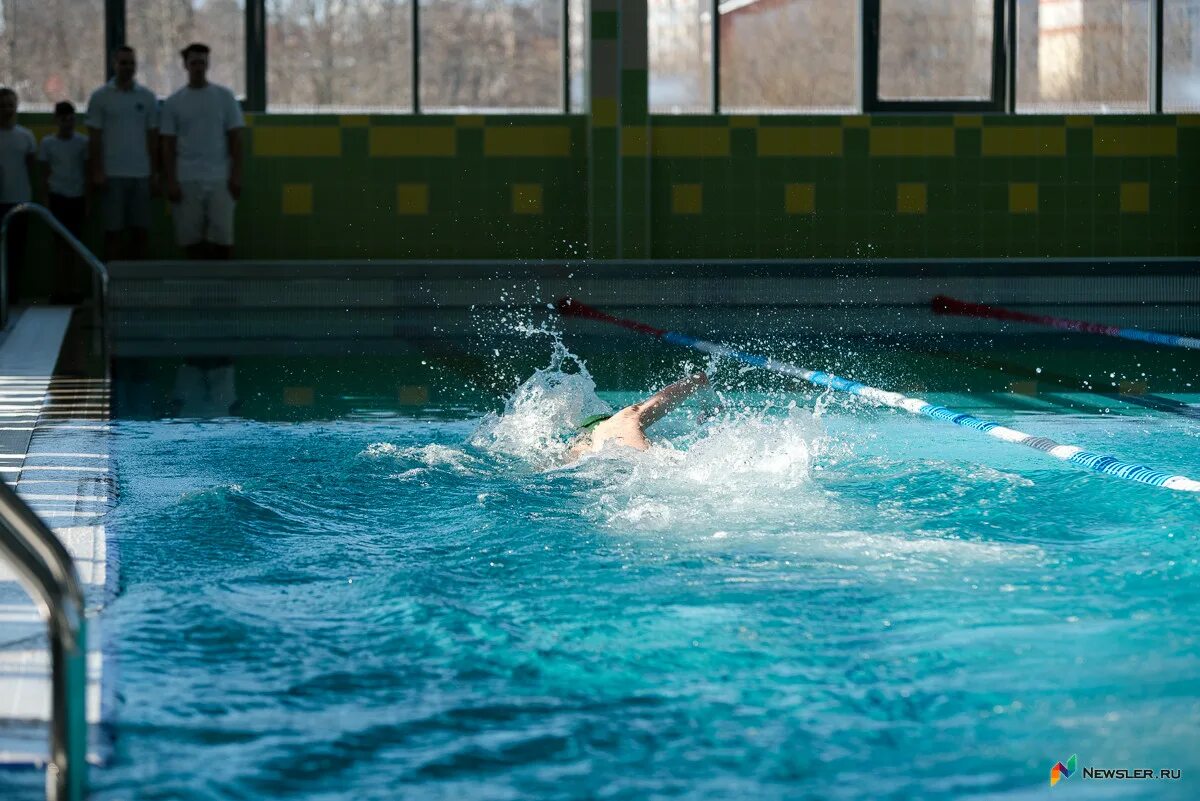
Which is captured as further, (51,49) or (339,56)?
(339,56)

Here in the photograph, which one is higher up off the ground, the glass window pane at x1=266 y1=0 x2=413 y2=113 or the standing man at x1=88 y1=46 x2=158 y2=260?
the glass window pane at x1=266 y1=0 x2=413 y2=113

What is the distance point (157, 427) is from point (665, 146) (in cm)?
646

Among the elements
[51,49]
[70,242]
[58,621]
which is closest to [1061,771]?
[58,621]

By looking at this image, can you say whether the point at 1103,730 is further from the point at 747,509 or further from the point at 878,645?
the point at 747,509

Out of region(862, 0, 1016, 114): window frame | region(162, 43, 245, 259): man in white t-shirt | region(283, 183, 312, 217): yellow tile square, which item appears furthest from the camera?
region(862, 0, 1016, 114): window frame

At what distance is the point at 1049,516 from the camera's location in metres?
4.16

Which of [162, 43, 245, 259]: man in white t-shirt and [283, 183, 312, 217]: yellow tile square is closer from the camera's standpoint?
[162, 43, 245, 259]: man in white t-shirt

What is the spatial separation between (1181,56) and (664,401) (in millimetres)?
8831

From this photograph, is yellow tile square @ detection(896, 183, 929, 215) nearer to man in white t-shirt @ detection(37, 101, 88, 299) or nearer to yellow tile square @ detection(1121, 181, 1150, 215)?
yellow tile square @ detection(1121, 181, 1150, 215)

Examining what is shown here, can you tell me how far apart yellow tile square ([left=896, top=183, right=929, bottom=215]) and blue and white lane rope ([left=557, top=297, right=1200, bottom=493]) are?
321 centimetres

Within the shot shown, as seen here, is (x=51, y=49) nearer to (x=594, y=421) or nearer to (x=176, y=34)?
(x=176, y=34)

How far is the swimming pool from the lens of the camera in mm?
2342

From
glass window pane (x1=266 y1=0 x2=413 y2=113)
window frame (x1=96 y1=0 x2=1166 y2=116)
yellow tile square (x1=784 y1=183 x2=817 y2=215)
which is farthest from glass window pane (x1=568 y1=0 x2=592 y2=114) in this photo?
yellow tile square (x1=784 y1=183 x2=817 y2=215)

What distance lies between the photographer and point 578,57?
11430mm
